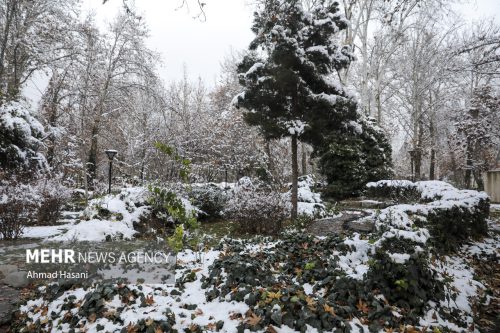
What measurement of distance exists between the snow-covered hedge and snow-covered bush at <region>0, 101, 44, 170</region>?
973 cm

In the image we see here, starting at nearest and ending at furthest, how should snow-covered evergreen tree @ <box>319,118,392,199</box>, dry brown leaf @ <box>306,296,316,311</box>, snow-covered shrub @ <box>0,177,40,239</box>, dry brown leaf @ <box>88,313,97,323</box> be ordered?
dry brown leaf @ <box>88,313,97,323</box>, dry brown leaf @ <box>306,296,316,311</box>, snow-covered shrub @ <box>0,177,40,239</box>, snow-covered evergreen tree @ <box>319,118,392,199</box>

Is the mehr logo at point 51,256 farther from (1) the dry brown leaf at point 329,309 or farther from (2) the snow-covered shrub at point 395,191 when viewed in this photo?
(2) the snow-covered shrub at point 395,191

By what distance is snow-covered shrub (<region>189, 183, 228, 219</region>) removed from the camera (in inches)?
376

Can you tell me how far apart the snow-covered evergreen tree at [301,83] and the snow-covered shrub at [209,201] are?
241 cm

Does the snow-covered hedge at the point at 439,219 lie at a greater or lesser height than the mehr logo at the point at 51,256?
greater

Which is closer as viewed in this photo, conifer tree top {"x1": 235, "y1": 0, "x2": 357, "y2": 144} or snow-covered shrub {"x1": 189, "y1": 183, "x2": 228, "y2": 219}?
conifer tree top {"x1": 235, "y1": 0, "x2": 357, "y2": 144}

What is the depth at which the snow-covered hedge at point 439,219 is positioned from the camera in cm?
441

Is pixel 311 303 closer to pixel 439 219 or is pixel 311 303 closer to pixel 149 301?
pixel 149 301

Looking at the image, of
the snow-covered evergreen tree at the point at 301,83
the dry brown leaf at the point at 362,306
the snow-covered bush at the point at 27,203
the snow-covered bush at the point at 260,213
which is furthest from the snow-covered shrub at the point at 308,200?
the snow-covered bush at the point at 27,203

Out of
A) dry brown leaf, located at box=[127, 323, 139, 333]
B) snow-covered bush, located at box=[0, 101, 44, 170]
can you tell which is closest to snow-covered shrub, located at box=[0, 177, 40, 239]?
snow-covered bush, located at box=[0, 101, 44, 170]

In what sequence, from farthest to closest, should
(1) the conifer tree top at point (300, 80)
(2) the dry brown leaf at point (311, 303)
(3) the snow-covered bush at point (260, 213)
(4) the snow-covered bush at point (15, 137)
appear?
1. (4) the snow-covered bush at point (15, 137)
2. (1) the conifer tree top at point (300, 80)
3. (3) the snow-covered bush at point (260, 213)
4. (2) the dry brown leaf at point (311, 303)

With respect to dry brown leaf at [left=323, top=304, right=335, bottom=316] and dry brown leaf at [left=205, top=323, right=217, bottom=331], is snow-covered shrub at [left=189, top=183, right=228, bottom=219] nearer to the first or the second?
dry brown leaf at [left=205, top=323, right=217, bottom=331]

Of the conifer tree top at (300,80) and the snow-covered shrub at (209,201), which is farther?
the snow-covered shrub at (209,201)

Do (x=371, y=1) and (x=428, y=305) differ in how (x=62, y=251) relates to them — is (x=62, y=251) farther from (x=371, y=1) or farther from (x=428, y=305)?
(x=371, y=1)
